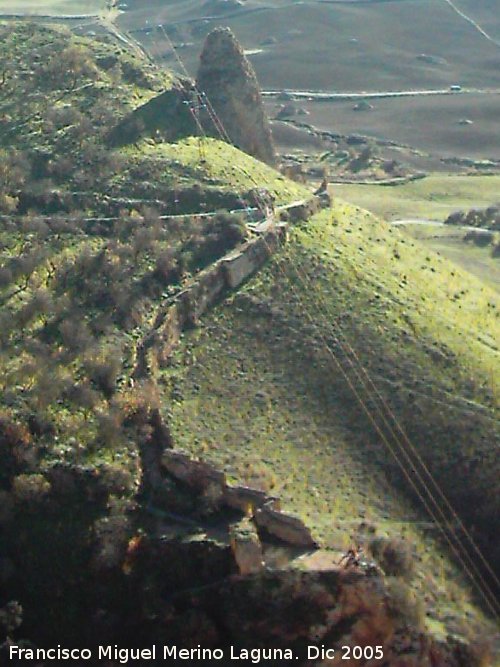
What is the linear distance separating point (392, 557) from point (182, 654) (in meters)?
5.33

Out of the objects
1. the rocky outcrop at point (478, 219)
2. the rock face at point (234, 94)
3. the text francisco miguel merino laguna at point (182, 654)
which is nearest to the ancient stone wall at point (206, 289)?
the text francisco miguel merino laguna at point (182, 654)

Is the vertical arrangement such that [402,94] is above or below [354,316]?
below

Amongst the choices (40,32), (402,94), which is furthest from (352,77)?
(40,32)

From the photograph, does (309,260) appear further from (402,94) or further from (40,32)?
(402,94)

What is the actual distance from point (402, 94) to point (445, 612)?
257 ft

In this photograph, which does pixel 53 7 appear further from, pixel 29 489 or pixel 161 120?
pixel 29 489

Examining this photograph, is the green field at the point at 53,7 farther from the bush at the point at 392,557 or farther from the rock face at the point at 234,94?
the bush at the point at 392,557

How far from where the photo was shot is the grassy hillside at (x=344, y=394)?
23.0 m

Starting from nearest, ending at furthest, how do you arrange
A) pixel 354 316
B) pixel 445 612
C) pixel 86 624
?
pixel 86 624
pixel 445 612
pixel 354 316

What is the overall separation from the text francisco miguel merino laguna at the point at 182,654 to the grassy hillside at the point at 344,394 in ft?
9.37

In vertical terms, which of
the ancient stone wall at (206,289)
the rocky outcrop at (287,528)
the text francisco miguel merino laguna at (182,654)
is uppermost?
the ancient stone wall at (206,289)

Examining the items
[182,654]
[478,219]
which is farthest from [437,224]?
[182,654]

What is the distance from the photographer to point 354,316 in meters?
29.7

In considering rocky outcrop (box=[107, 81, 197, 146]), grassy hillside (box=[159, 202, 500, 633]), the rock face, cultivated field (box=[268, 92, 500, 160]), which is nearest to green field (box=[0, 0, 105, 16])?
cultivated field (box=[268, 92, 500, 160])
